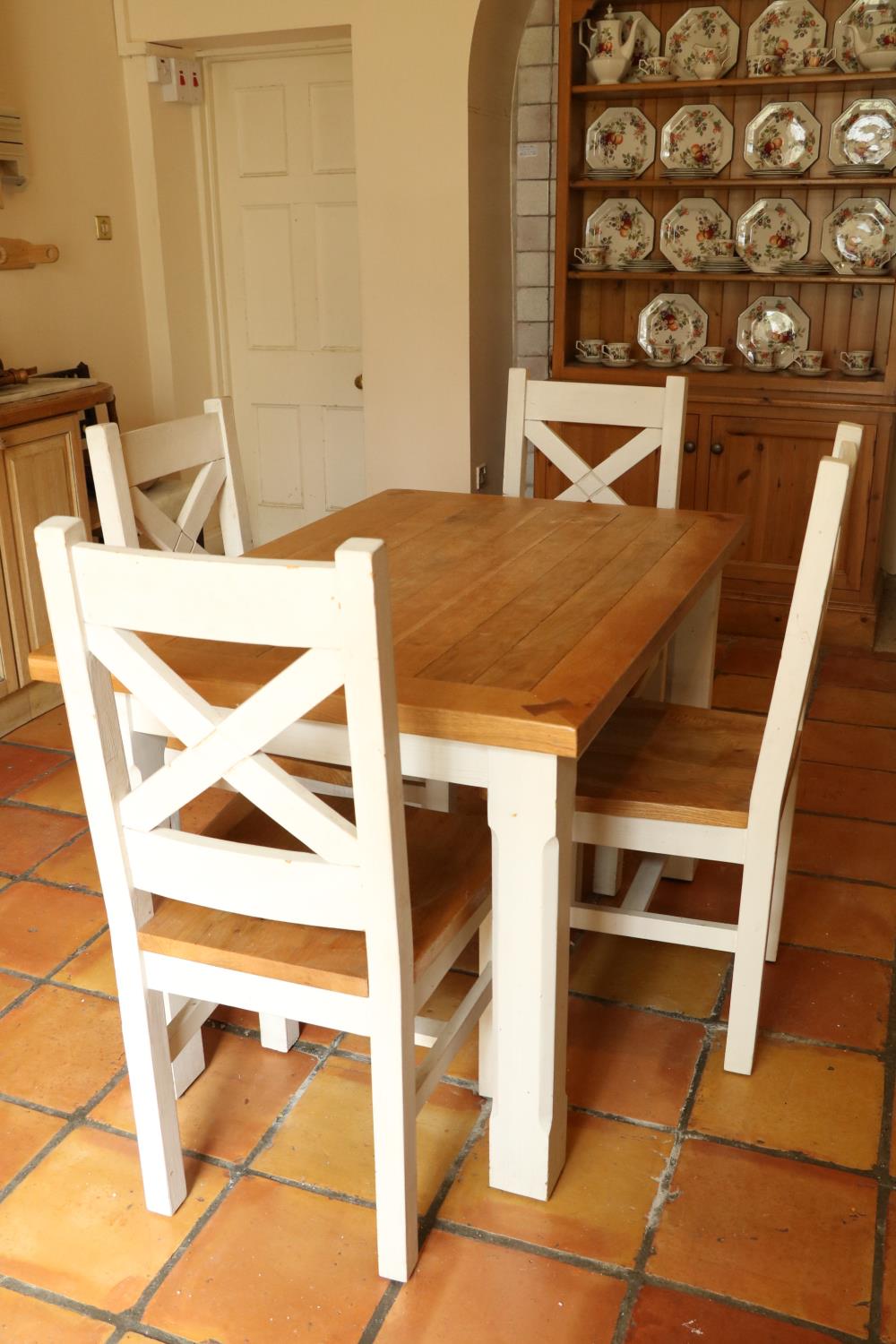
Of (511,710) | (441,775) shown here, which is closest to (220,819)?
(441,775)

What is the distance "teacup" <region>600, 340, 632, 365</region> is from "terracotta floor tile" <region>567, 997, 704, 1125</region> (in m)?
2.76

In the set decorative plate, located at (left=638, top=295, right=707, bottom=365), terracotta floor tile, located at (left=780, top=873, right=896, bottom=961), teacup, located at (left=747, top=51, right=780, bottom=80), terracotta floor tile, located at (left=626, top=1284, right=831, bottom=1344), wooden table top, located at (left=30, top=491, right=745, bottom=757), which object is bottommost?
terracotta floor tile, located at (left=626, top=1284, right=831, bottom=1344)

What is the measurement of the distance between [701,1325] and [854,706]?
7.65ft

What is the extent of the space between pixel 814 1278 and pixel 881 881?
1.17 m

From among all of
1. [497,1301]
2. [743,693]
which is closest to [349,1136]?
[497,1301]

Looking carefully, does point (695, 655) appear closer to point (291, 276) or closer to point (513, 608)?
point (513, 608)

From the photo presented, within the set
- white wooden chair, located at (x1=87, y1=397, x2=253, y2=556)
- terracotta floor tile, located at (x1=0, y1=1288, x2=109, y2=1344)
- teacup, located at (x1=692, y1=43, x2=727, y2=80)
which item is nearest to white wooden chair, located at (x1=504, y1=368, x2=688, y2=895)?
white wooden chair, located at (x1=87, y1=397, x2=253, y2=556)

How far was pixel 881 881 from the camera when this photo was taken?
2631mm

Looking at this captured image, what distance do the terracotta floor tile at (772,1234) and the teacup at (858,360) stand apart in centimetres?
300

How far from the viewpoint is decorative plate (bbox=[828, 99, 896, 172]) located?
3.99 meters

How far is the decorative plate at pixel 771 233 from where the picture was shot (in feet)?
13.9

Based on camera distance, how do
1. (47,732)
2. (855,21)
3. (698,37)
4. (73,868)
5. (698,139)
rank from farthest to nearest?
(698,139), (698,37), (855,21), (47,732), (73,868)

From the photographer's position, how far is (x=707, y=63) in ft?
13.1

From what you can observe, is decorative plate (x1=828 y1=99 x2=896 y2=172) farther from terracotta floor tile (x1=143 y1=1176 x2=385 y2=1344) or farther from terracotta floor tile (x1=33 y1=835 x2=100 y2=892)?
terracotta floor tile (x1=143 y1=1176 x2=385 y2=1344)
